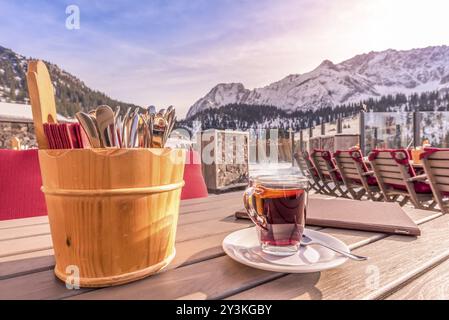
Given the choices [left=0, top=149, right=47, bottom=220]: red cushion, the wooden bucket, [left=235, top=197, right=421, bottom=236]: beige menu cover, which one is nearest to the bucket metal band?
the wooden bucket

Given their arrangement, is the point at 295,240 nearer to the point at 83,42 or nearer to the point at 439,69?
the point at 83,42

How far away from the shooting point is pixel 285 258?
Result: 0.44 m

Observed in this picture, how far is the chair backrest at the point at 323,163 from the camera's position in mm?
4242

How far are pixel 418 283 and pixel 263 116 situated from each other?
14476mm

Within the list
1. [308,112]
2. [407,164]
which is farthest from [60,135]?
[308,112]

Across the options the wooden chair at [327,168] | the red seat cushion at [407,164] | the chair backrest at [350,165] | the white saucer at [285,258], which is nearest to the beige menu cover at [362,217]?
the white saucer at [285,258]

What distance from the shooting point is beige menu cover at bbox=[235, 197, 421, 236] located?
590 mm

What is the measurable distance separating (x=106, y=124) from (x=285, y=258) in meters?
0.32

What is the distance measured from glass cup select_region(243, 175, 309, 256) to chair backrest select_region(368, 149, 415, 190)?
272 cm

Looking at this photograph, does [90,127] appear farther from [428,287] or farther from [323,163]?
[323,163]

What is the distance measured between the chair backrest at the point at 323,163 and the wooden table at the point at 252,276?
3811 millimetres

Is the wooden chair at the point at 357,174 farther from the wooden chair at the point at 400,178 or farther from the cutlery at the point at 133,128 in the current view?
the cutlery at the point at 133,128

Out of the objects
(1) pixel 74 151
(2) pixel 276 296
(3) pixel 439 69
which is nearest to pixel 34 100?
(1) pixel 74 151

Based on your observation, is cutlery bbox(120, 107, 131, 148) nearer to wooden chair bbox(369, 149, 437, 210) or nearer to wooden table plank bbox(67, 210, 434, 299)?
wooden table plank bbox(67, 210, 434, 299)
